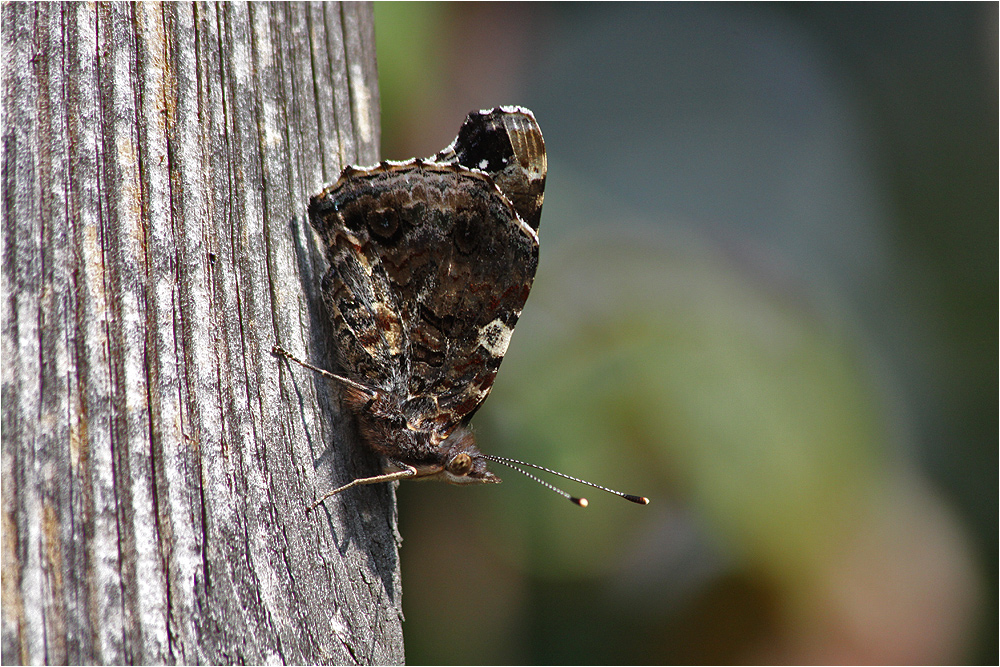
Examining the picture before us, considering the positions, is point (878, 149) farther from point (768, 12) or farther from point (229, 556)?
point (229, 556)

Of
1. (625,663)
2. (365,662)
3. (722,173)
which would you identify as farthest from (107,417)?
A: (722,173)

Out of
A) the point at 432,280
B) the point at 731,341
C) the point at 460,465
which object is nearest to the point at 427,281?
the point at 432,280

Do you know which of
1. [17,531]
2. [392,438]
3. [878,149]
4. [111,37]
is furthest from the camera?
[878,149]

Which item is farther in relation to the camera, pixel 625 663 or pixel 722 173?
pixel 722 173

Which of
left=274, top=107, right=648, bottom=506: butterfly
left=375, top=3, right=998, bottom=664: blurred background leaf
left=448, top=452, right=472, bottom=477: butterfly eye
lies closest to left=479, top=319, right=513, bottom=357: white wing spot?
left=274, top=107, right=648, bottom=506: butterfly

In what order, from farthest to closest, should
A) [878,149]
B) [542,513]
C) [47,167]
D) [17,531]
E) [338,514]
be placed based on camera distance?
1. [878,149]
2. [542,513]
3. [338,514]
4. [47,167]
5. [17,531]
